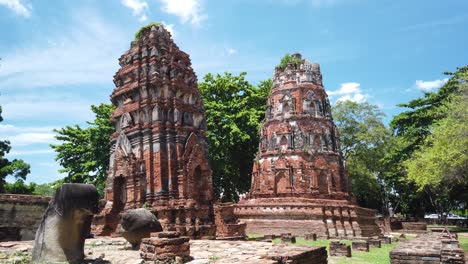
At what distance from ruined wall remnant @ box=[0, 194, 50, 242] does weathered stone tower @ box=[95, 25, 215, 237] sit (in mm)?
2604

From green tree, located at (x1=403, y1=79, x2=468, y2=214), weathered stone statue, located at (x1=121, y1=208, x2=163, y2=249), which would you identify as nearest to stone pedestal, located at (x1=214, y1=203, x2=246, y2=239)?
weathered stone statue, located at (x1=121, y1=208, x2=163, y2=249)

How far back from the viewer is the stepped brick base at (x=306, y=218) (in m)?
26.0

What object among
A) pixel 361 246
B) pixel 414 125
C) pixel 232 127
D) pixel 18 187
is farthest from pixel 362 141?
pixel 18 187

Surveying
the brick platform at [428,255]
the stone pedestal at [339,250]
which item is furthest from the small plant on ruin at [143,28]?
the brick platform at [428,255]

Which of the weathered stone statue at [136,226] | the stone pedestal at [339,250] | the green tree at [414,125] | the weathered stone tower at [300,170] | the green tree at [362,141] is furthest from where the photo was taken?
the green tree at [362,141]

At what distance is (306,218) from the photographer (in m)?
26.4

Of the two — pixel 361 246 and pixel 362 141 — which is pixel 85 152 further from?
pixel 362 141

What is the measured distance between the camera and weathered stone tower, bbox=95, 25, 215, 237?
16.9 meters

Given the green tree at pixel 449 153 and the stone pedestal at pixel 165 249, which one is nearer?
the stone pedestal at pixel 165 249

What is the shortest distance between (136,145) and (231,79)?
1705 centimetres

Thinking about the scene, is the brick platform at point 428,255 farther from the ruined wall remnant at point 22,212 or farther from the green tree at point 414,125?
the green tree at point 414,125

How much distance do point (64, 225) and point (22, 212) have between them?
10.8 metres

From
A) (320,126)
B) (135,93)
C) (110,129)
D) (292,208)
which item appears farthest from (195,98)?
(320,126)

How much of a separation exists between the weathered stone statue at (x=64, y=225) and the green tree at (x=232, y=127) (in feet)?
73.6
